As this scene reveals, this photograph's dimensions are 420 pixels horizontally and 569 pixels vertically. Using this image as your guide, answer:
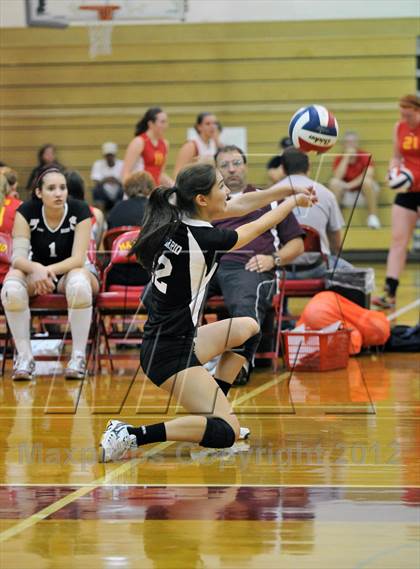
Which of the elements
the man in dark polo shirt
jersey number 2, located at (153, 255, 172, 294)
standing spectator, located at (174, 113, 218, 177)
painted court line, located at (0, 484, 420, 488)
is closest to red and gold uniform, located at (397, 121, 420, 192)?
standing spectator, located at (174, 113, 218, 177)

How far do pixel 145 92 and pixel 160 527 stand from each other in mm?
13754

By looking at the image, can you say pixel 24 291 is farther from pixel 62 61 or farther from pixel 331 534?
pixel 62 61

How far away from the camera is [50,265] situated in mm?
7840

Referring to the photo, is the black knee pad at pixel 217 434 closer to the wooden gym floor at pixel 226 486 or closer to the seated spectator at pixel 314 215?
the wooden gym floor at pixel 226 486

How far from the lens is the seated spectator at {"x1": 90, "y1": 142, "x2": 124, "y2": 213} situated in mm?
15469

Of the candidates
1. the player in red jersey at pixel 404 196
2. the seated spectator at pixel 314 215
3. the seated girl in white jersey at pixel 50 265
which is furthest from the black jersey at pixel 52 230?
the player in red jersey at pixel 404 196

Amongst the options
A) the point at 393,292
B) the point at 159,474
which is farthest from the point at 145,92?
the point at 159,474

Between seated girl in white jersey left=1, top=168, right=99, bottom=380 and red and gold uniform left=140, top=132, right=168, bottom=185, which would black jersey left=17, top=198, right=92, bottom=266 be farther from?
red and gold uniform left=140, top=132, right=168, bottom=185

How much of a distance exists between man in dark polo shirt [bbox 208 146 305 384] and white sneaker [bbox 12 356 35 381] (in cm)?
137

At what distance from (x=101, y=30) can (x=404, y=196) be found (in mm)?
7122

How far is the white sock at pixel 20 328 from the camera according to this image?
7.68 metres

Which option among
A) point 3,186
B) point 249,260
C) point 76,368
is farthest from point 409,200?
point 76,368

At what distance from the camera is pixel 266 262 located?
7.74m

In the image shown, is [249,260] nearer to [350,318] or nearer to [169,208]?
[350,318]
